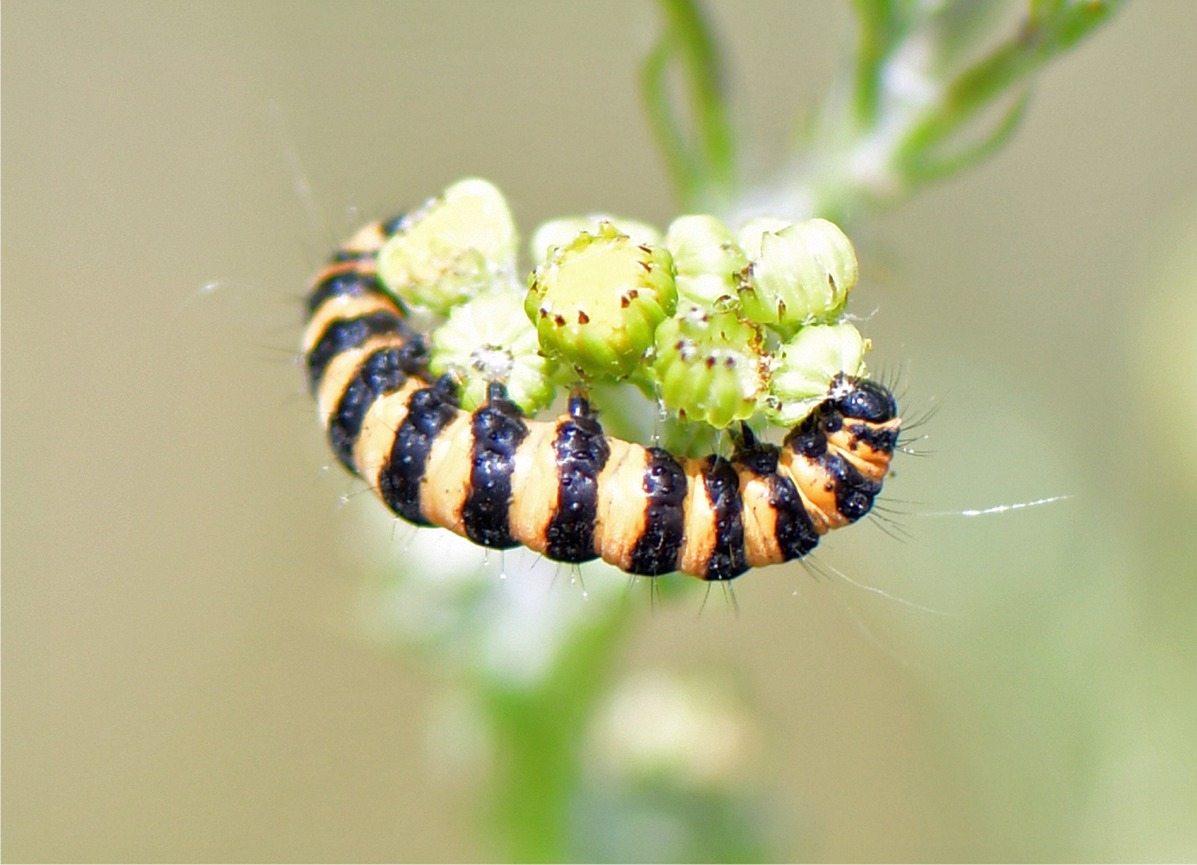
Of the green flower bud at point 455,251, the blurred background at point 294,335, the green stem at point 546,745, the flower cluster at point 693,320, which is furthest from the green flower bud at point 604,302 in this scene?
the blurred background at point 294,335

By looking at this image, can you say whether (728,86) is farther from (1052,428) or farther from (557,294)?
(1052,428)

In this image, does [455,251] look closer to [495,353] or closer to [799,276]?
[495,353]

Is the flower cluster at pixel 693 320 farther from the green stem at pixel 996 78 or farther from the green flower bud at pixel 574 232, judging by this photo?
the green stem at pixel 996 78

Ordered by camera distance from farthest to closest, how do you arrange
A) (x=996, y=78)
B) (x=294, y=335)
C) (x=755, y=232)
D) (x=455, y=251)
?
(x=294, y=335), (x=996, y=78), (x=455, y=251), (x=755, y=232)

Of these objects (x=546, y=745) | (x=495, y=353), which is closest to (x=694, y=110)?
(x=495, y=353)

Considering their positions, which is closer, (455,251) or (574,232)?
(574,232)

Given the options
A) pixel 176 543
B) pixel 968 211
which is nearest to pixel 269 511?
A: pixel 176 543
